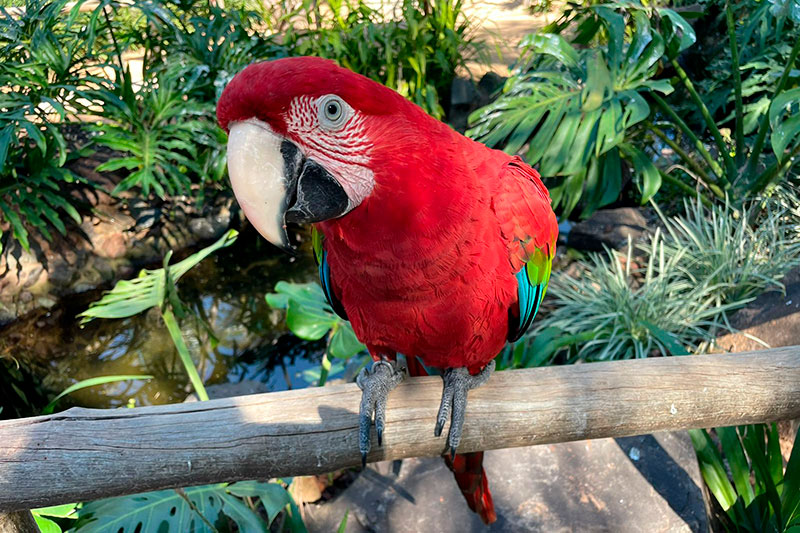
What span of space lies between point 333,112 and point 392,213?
0.16 metres

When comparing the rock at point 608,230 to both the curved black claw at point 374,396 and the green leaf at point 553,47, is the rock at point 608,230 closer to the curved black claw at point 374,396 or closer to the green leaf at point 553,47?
the green leaf at point 553,47

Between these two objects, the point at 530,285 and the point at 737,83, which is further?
the point at 737,83

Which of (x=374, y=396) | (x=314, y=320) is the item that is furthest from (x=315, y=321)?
(x=374, y=396)

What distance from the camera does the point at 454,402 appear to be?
993 mm

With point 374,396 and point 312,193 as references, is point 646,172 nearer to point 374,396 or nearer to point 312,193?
point 374,396

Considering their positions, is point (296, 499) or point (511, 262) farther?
point (296, 499)

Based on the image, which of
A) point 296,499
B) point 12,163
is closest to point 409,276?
point 296,499

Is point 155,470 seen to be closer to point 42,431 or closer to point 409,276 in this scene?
point 42,431

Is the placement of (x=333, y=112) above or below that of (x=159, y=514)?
above

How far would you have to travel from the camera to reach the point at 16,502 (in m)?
0.84

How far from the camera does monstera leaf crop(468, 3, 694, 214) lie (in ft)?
6.75

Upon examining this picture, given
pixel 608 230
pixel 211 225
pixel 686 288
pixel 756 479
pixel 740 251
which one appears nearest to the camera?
A: pixel 756 479

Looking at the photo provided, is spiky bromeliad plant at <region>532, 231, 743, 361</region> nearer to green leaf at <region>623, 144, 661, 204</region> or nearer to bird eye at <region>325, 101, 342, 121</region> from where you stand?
green leaf at <region>623, 144, 661, 204</region>

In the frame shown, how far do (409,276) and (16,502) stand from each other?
663 mm
